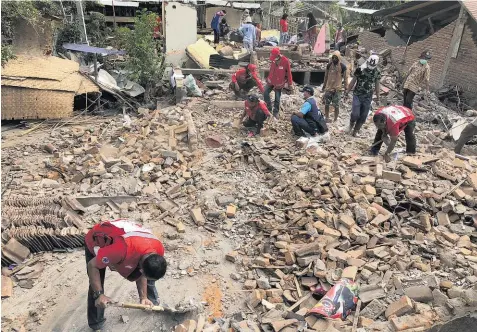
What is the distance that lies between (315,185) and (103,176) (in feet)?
11.7

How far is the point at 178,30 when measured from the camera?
12930 mm

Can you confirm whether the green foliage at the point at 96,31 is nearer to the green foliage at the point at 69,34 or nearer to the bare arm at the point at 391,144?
the green foliage at the point at 69,34

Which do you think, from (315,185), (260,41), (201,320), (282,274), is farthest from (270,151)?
(260,41)

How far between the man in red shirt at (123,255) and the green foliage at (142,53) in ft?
27.5

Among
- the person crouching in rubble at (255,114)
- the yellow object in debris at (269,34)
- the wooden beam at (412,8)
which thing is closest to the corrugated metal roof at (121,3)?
the yellow object in debris at (269,34)

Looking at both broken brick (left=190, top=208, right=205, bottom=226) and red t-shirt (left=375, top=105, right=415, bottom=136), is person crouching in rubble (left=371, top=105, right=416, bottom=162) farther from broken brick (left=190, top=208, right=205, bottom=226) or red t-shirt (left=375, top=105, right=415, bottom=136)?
broken brick (left=190, top=208, right=205, bottom=226)

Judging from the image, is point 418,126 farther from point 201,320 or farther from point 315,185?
point 201,320

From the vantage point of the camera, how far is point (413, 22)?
1457cm

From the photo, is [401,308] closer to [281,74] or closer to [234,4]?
[281,74]

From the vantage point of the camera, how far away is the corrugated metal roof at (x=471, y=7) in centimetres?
1104

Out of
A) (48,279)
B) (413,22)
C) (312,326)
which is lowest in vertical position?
(48,279)

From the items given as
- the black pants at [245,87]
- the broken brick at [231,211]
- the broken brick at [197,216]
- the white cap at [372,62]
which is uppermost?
the white cap at [372,62]

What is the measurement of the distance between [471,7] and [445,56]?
1.45 metres

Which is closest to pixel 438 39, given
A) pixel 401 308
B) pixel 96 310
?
pixel 401 308
